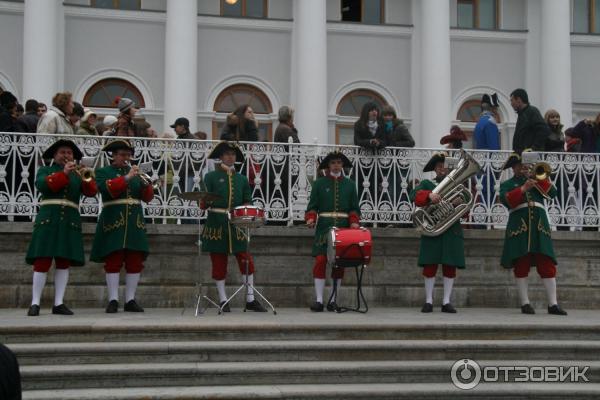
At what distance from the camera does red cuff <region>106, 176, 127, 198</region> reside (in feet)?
35.1

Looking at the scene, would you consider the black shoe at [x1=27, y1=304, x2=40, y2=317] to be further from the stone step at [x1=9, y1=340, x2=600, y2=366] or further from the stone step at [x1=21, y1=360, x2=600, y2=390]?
the stone step at [x1=21, y1=360, x2=600, y2=390]

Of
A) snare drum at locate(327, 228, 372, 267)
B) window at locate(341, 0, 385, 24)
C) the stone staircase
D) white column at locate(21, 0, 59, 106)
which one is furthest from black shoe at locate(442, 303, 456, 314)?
window at locate(341, 0, 385, 24)

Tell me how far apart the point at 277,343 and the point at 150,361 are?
1.28 meters

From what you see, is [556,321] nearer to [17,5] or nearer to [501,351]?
[501,351]

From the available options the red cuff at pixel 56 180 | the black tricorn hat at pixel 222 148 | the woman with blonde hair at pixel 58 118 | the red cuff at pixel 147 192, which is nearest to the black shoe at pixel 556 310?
the black tricorn hat at pixel 222 148

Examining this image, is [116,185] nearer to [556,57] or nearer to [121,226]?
[121,226]

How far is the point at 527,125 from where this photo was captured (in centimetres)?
1311

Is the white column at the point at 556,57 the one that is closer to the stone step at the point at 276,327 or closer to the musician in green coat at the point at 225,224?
the stone step at the point at 276,327

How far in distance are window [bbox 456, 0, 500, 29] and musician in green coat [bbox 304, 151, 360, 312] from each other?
51.4 feet

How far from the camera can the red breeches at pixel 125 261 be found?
10906 millimetres

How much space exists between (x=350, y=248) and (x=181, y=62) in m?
13.5

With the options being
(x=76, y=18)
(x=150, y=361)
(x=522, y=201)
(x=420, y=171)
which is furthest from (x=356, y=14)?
(x=150, y=361)

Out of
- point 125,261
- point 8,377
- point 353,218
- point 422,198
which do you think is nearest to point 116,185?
point 125,261

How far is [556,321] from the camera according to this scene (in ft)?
33.8
